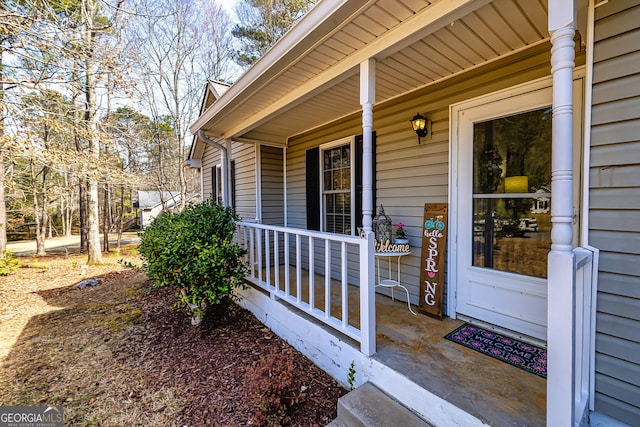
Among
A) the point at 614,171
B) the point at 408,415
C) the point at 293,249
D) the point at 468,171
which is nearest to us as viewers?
the point at 614,171

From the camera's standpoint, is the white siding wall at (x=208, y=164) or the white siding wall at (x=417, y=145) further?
the white siding wall at (x=208, y=164)

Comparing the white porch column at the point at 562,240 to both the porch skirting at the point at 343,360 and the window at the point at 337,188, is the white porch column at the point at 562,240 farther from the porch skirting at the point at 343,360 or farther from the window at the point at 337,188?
the window at the point at 337,188

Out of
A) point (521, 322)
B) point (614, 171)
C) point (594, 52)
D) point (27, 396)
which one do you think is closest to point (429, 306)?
point (521, 322)

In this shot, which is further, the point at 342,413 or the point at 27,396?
the point at 27,396

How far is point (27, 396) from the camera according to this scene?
241cm

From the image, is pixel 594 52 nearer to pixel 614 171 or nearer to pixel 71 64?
pixel 614 171

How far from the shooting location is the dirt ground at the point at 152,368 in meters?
2.15

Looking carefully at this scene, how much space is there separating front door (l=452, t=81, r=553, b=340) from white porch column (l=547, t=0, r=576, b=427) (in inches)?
49.3

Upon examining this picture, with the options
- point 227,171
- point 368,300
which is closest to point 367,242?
point 368,300

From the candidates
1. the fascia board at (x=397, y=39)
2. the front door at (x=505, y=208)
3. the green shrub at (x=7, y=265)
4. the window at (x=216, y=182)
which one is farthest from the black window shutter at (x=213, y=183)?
the front door at (x=505, y=208)

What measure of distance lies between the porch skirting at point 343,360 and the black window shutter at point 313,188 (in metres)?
1.56

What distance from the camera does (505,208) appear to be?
258cm

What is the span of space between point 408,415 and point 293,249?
393 centimetres

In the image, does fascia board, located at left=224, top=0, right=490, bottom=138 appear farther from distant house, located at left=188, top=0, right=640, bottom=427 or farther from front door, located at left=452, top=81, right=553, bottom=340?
front door, located at left=452, top=81, right=553, bottom=340
